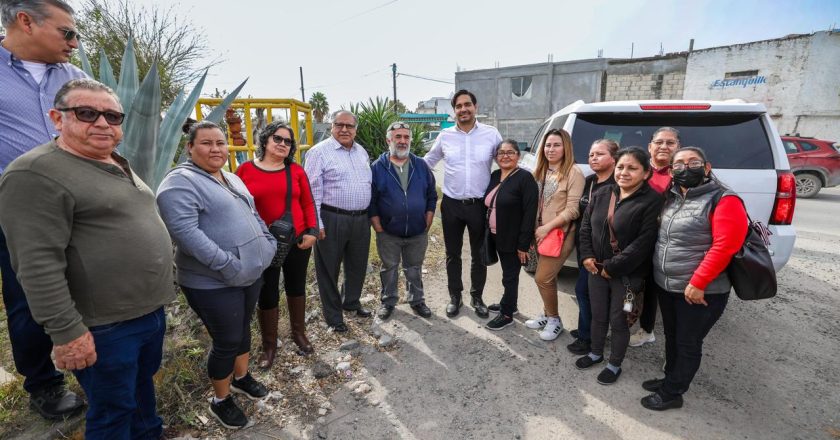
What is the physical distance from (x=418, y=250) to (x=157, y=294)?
229cm

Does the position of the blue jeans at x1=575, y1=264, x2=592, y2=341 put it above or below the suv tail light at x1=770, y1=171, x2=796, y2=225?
below

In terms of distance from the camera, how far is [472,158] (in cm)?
341

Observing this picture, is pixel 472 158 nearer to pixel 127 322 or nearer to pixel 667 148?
pixel 667 148

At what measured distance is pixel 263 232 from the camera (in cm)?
227

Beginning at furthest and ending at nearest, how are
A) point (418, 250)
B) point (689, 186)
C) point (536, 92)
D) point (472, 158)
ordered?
point (536, 92)
point (418, 250)
point (472, 158)
point (689, 186)

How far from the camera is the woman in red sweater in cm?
263

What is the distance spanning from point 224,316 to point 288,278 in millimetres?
895

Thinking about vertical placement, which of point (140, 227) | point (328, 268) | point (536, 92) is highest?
point (536, 92)

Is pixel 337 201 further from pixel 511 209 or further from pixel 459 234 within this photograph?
pixel 511 209

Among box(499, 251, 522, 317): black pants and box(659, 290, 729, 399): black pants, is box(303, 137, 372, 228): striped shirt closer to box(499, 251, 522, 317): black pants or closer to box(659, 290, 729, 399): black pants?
box(499, 251, 522, 317): black pants

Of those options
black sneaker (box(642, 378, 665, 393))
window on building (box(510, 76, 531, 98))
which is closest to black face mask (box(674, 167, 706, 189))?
black sneaker (box(642, 378, 665, 393))

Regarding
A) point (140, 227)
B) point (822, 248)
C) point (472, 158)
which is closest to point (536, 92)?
point (822, 248)

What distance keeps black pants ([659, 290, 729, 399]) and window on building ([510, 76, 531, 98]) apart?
25431 mm

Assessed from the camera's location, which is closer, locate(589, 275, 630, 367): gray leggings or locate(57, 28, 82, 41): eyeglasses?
locate(57, 28, 82, 41): eyeglasses
